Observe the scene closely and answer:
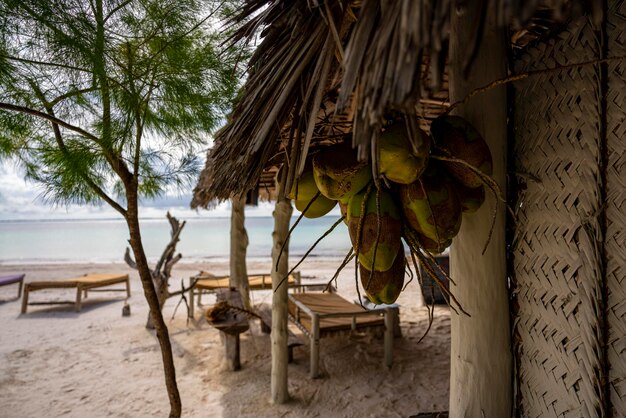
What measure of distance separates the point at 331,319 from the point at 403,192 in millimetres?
3981

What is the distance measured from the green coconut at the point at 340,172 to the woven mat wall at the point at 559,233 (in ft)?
0.96

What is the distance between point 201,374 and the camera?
3900 millimetres

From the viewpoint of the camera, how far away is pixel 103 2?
1.55 meters

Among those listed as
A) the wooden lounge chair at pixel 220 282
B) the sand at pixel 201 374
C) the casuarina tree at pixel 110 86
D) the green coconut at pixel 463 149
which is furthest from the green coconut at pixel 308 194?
Answer: the wooden lounge chair at pixel 220 282

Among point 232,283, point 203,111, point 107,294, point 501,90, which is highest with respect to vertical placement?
point 203,111

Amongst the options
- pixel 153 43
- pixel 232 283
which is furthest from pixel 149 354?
pixel 153 43

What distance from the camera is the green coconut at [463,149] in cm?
56

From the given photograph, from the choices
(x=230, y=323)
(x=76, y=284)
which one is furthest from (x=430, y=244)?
(x=76, y=284)

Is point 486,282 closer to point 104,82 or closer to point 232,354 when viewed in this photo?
point 104,82

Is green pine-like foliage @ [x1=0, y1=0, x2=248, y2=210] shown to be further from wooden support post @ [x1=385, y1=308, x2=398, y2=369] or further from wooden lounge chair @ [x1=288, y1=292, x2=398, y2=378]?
wooden support post @ [x1=385, y1=308, x2=398, y2=369]

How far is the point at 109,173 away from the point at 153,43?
0.82 meters

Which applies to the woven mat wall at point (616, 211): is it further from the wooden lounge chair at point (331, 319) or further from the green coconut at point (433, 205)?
the wooden lounge chair at point (331, 319)

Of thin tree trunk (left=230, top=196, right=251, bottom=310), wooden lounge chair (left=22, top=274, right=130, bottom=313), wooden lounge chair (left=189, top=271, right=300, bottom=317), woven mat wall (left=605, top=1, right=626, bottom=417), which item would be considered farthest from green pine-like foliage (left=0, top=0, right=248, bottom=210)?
wooden lounge chair (left=22, top=274, right=130, bottom=313)

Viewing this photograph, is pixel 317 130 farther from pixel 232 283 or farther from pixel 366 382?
pixel 232 283
